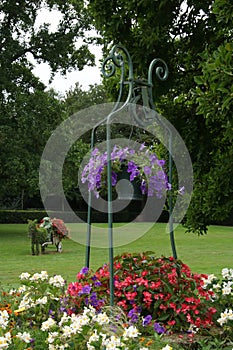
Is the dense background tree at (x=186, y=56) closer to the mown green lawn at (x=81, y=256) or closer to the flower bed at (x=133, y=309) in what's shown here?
the flower bed at (x=133, y=309)

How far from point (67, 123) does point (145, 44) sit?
12.4 meters

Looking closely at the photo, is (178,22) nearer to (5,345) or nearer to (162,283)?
(162,283)

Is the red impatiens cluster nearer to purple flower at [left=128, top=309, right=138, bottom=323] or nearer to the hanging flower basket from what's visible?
purple flower at [left=128, top=309, right=138, bottom=323]

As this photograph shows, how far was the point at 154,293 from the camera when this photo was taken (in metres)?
3.50

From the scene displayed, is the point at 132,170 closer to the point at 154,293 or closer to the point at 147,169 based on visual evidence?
the point at 147,169

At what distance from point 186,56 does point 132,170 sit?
231 centimetres

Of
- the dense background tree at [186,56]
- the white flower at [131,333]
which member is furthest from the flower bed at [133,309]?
the dense background tree at [186,56]

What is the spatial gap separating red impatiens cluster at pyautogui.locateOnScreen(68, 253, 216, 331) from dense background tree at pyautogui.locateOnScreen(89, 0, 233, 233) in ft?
4.50

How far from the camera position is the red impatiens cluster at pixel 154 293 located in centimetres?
343

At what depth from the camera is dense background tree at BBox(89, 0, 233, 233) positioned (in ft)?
15.9

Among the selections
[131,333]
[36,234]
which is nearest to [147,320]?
[131,333]

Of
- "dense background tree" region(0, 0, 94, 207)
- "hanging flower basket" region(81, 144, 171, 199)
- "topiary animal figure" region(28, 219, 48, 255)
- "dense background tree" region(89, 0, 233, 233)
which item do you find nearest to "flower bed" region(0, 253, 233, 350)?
"hanging flower basket" region(81, 144, 171, 199)

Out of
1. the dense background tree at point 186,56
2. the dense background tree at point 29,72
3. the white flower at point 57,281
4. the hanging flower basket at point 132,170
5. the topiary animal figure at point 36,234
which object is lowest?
the topiary animal figure at point 36,234

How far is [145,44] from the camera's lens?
4.96 meters
